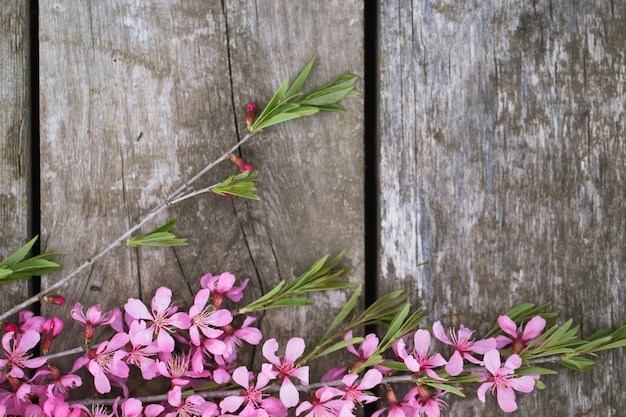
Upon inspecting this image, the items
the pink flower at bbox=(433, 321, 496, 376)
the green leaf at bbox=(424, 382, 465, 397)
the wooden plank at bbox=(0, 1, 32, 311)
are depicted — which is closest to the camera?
the green leaf at bbox=(424, 382, 465, 397)

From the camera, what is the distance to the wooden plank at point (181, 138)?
1386 millimetres

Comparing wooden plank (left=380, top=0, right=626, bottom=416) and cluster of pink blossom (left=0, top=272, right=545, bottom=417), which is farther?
wooden plank (left=380, top=0, right=626, bottom=416)

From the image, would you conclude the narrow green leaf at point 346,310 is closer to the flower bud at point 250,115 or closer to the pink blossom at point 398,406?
the pink blossom at point 398,406

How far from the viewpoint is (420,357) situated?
127 cm

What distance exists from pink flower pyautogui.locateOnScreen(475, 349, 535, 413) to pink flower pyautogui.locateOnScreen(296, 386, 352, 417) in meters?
0.28

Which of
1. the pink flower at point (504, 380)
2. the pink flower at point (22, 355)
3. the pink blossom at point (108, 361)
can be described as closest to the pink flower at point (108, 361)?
the pink blossom at point (108, 361)

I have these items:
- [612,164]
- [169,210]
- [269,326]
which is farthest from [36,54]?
[612,164]

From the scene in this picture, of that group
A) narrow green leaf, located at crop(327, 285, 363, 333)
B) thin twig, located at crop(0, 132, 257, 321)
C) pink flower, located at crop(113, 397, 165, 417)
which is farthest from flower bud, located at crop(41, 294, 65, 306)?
narrow green leaf, located at crop(327, 285, 363, 333)

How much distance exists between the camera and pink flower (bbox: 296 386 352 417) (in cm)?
123

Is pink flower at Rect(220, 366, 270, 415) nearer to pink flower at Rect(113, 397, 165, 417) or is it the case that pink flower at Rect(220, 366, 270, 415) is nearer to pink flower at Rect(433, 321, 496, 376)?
pink flower at Rect(113, 397, 165, 417)

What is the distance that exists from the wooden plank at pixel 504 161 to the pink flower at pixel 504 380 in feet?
0.48

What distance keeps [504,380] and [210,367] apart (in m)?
0.61

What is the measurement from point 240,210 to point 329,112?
0.98 ft

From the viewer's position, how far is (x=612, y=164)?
1.42 m
